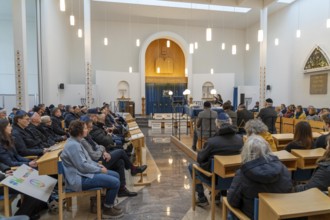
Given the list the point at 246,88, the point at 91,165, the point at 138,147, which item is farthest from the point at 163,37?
the point at 91,165

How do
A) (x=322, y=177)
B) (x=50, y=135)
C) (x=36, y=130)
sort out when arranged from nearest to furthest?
(x=322, y=177) → (x=36, y=130) → (x=50, y=135)

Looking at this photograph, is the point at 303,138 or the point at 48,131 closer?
the point at 303,138

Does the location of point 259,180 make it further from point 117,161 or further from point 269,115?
point 269,115

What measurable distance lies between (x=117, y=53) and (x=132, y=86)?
2136mm

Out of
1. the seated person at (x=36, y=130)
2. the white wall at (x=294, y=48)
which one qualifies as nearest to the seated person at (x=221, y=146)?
the seated person at (x=36, y=130)

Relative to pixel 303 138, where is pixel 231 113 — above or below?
above

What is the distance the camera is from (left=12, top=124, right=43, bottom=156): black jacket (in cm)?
311

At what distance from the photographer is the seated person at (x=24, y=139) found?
3.12 metres

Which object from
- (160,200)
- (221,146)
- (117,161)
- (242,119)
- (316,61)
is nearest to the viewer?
(221,146)

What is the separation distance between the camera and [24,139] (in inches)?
128

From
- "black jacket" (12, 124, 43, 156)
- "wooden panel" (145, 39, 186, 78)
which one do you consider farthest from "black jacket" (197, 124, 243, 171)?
"wooden panel" (145, 39, 186, 78)

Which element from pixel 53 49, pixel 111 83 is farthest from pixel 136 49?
pixel 53 49

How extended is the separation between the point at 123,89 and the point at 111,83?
873 millimetres

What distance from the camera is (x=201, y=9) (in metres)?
11.9
